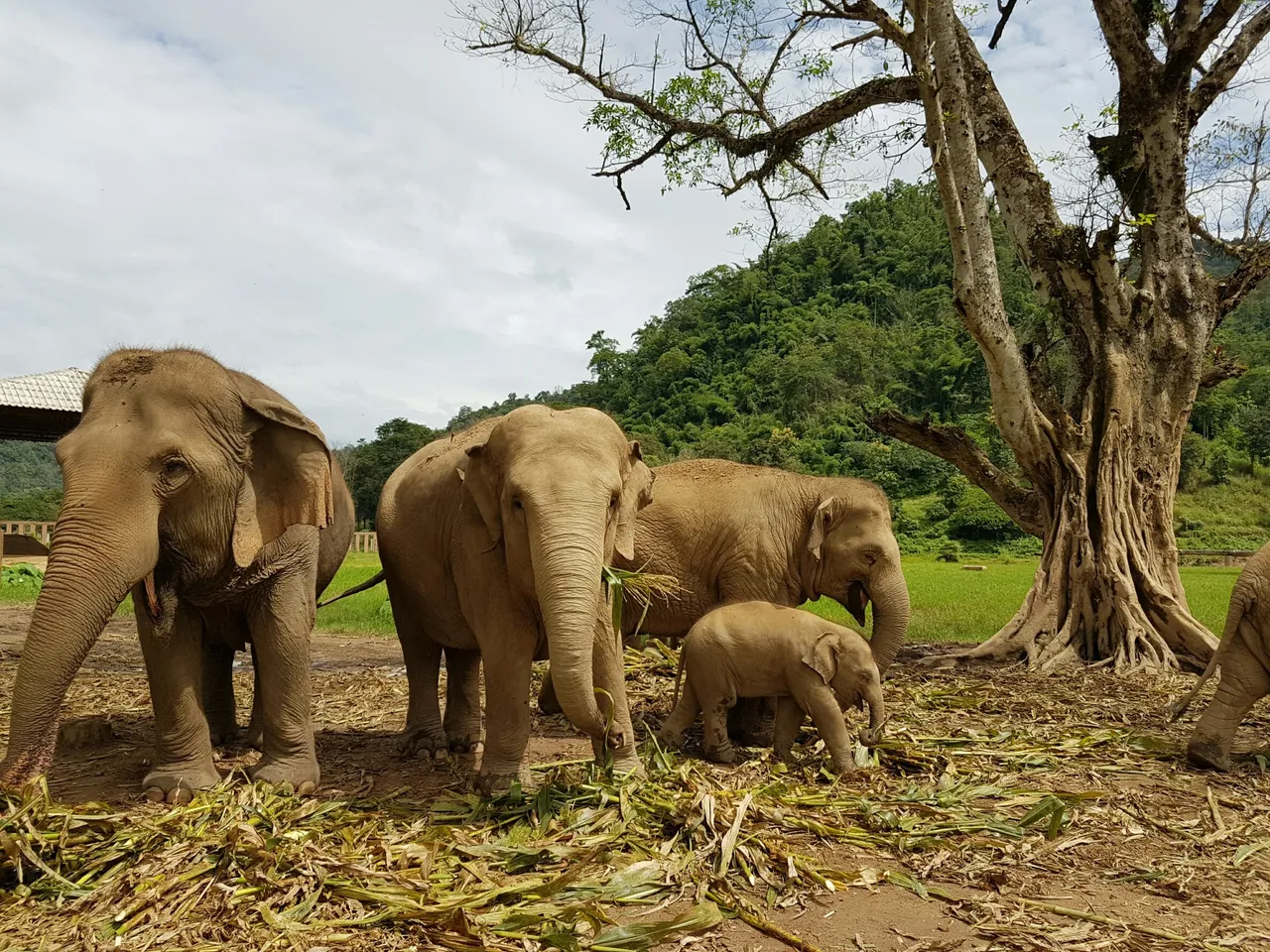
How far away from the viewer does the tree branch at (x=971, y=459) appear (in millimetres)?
12258

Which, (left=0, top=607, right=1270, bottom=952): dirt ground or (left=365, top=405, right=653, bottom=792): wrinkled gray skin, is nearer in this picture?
(left=0, top=607, right=1270, bottom=952): dirt ground

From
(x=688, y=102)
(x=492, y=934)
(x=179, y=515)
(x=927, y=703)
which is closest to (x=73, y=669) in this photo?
(x=179, y=515)

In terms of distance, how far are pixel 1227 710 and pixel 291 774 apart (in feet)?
20.2

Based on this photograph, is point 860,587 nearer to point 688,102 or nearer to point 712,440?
point 688,102

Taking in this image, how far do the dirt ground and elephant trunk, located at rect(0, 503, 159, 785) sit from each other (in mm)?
881

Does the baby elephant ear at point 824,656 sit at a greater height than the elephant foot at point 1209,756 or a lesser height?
greater

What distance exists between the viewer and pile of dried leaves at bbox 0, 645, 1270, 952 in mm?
3555

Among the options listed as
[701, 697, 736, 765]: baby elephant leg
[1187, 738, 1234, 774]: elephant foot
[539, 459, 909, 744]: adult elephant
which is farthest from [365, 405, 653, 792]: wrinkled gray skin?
[1187, 738, 1234, 774]: elephant foot

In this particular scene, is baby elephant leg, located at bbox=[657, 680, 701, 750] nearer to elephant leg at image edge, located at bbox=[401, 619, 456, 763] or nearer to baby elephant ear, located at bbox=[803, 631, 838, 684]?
baby elephant ear, located at bbox=[803, 631, 838, 684]

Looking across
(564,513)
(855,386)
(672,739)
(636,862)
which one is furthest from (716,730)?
(855,386)

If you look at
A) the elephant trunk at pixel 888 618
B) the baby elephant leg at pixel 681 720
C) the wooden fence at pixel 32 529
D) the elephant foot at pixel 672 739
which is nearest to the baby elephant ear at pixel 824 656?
the baby elephant leg at pixel 681 720

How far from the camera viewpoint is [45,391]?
14523mm

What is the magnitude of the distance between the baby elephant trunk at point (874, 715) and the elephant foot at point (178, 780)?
416 centimetres

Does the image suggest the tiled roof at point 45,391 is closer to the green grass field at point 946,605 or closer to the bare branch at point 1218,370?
the green grass field at point 946,605
